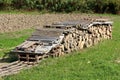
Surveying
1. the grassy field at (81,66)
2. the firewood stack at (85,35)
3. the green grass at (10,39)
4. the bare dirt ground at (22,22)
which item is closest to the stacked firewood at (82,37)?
the firewood stack at (85,35)

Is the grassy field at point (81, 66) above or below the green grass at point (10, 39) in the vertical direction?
above

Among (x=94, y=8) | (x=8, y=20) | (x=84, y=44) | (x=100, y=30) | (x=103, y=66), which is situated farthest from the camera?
(x=94, y=8)

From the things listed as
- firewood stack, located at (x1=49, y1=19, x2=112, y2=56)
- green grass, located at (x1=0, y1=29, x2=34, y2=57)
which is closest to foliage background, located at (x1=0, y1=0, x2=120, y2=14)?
green grass, located at (x1=0, y1=29, x2=34, y2=57)

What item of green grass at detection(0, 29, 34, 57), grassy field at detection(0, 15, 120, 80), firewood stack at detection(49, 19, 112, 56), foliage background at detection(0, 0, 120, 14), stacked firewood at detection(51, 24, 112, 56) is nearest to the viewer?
grassy field at detection(0, 15, 120, 80)

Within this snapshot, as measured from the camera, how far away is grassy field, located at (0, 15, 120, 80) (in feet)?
35.3

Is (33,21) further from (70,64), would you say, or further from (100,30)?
(70,64)

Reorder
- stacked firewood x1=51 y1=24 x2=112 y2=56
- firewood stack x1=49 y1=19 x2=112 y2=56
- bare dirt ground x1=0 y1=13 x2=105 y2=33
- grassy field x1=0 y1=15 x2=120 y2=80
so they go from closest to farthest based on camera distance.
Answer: grassy field x1=0 y1=15 x2=120 y2=80, stacked firewood x1=51 y1=24 x2=112 y2=56, firewood stack x1=49 y1=19 x2=112 y2=56, bare dirt ground x1=0 y1=13 x2=105 y2=33

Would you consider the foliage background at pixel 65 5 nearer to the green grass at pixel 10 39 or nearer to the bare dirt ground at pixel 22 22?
the bare dirt ground at pixel 22 22

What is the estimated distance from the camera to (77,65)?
1209 centimetres

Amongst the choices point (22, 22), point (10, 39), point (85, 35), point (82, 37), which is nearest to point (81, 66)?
point (82, 37)

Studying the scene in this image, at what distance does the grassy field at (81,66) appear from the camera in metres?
10.8

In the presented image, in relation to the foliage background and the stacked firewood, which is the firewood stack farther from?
the foliage background

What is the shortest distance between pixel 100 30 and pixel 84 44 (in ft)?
5.70

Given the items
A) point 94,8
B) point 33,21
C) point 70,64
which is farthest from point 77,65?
point 94,8
